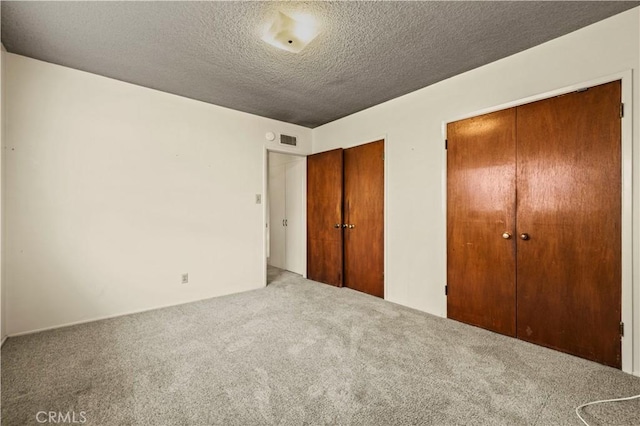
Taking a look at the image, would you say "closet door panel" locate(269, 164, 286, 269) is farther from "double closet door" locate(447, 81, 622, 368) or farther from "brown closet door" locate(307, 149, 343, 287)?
"double closet door" locate(447, 81, 622, 368)

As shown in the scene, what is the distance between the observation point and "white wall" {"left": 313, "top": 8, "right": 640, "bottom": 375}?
6.64 feet

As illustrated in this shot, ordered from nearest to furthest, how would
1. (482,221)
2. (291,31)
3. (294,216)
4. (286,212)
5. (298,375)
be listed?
(298,375) < (291,31) < (482,221) < (294,216) < (286,212)

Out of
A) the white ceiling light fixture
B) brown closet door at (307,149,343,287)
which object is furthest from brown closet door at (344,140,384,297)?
the white ceiling light fixture

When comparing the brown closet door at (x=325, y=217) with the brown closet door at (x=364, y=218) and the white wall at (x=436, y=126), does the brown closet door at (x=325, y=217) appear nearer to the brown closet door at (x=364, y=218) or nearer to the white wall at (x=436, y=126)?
the brown closet door at (x=364, y=218)

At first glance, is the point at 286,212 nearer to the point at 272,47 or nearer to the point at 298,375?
the point at 272,47

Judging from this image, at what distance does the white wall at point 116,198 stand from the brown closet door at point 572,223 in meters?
3.22

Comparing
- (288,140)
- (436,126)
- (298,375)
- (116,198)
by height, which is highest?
(288,140)

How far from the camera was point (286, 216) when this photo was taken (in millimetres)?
5301

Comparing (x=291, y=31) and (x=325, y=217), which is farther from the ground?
(x=291, y=31)

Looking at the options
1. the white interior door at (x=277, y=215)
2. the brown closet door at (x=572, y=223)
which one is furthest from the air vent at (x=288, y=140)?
the brown closet door at (x=572, y=223)

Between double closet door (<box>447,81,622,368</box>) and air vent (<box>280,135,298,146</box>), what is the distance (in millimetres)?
2448

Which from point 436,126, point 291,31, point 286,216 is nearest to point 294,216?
point 286,216

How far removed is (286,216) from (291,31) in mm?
3568

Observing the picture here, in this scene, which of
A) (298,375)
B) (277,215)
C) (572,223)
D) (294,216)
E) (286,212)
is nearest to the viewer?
(298,375)
